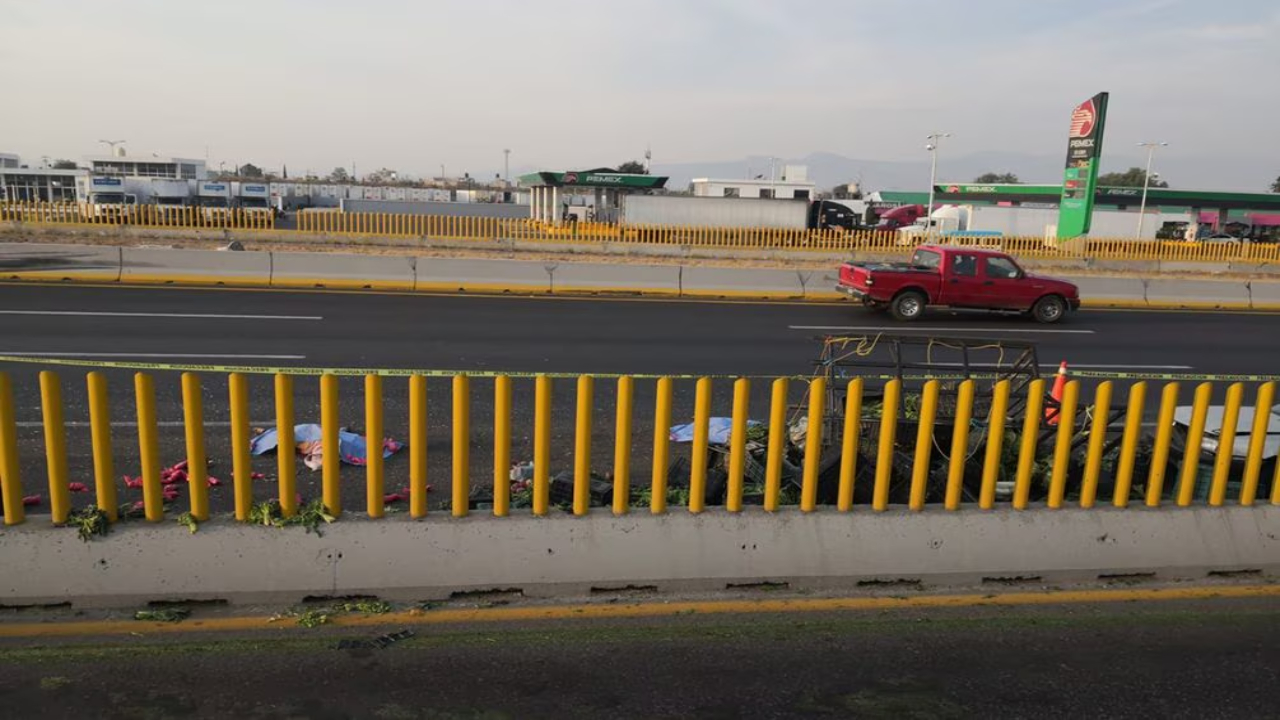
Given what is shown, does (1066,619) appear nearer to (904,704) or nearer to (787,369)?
(904,704)

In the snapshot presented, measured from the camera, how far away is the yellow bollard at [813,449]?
4816mm

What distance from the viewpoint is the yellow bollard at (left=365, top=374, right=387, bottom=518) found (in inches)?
178

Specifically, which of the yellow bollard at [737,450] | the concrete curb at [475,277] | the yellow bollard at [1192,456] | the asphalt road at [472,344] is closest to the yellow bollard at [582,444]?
the yellow bollard at [737,450]

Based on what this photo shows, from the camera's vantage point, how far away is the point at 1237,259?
3353 cm

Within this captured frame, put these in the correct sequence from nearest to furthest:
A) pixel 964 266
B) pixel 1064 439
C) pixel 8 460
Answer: pixel 8 460
pixel 1064 439
pixel 964 266

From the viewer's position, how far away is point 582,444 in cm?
467

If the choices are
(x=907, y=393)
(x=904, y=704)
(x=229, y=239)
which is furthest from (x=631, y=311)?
(x=229, y=239)

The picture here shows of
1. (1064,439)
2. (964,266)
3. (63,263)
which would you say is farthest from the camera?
(63,263)

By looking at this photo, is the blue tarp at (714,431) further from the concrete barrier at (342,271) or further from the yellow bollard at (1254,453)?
the concrete barrier at (342,271)

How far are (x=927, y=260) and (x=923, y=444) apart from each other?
15068 millimetres

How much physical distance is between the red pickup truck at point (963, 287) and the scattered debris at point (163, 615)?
1552 centimetres

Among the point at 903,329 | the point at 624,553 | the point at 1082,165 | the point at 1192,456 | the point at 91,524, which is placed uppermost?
the point at 1082,165

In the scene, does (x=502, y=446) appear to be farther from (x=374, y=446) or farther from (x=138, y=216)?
(x=138, y=216)

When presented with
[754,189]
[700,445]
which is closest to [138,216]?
[700,445]
